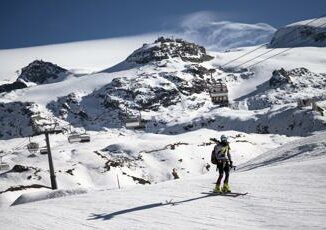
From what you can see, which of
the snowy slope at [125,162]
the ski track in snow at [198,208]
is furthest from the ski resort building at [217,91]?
the ski track in snow at [198,208]

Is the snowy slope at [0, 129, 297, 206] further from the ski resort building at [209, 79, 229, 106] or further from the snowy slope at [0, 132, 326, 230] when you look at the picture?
the snowy slope at [0, 132, 326, 230]

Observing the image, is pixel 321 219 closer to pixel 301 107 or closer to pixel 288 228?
pixel 288 228

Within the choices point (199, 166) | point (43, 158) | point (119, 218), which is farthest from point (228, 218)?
point (43, 158)

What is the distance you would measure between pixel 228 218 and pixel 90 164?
81968 mm

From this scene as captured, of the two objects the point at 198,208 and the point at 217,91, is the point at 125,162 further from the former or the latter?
the point at 198,208

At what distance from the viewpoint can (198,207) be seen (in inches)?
614

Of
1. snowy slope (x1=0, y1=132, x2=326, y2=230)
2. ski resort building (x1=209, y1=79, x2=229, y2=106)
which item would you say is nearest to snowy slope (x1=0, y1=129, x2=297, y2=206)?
ski resort building (x1=209, y1=79, x2=229, y2=106)

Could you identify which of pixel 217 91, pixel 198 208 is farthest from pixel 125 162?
pixel 198 208

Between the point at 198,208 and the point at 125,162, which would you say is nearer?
the point at 198,208

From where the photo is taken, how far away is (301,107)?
552 ft

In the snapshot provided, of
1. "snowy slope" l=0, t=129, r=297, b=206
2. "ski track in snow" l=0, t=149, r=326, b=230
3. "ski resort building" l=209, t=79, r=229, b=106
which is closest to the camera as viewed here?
"ski track in snow" l=0, t=149, r=326, b=230

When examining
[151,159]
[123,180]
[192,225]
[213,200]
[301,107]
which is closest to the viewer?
[192,225]

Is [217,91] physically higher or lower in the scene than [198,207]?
higher

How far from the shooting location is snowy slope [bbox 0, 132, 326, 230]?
13.5 metres
